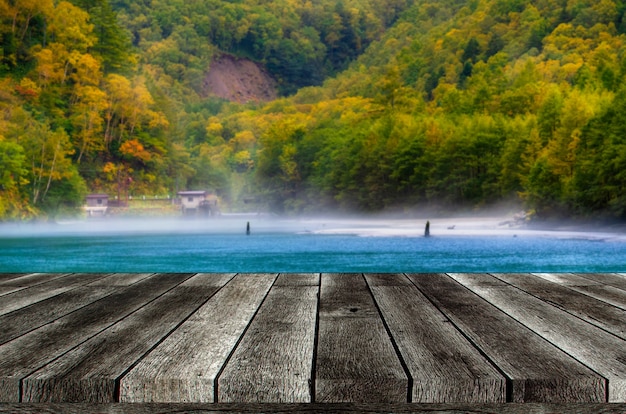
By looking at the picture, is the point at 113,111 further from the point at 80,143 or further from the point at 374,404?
the point at 374,404

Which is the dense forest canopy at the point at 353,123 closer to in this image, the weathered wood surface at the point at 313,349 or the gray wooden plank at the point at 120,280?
the gray wooden plank at the point at 120,280

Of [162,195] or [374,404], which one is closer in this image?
[374,404]

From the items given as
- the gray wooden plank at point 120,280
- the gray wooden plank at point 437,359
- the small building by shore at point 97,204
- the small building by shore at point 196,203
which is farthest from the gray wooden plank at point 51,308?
the small building by shore at point 196,203

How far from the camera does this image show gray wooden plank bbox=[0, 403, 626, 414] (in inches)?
53.6

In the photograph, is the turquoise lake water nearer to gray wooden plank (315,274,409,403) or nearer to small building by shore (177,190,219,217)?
gray wooden plank (315,274,409,403)

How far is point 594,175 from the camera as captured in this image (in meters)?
38.7

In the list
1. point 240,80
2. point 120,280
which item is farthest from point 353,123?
point 240,80

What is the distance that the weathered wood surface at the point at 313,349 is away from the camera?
1.37 meters

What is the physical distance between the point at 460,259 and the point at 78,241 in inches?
814

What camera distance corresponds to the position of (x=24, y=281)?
3088mm

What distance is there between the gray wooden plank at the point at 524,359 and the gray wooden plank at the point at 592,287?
0.47 meters

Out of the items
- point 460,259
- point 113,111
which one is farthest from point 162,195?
point 460,259

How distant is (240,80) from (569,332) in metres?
153

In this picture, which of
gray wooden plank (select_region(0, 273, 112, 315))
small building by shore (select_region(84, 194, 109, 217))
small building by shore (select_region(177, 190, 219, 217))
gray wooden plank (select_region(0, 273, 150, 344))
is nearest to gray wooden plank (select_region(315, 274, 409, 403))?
gray wooden plank (select_region(0, 273, 150, 344))
